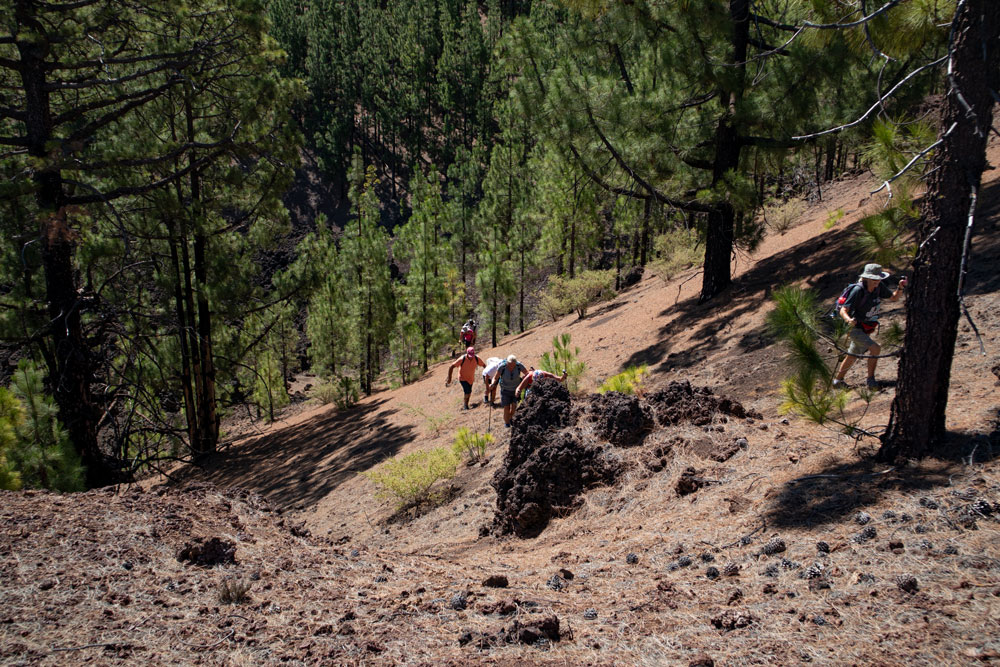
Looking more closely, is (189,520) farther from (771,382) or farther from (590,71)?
(590,71)

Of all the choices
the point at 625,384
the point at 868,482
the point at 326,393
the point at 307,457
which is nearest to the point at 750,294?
the point at 625,384

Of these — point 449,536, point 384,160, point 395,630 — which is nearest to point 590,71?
point 449,536

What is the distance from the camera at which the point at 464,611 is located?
3373mm

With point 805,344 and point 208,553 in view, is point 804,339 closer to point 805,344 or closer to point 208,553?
point 805,344

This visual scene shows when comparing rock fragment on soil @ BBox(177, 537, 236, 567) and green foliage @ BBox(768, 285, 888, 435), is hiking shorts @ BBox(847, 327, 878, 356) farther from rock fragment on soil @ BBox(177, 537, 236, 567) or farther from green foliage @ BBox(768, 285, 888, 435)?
rock fragment on soil @ BBox(177, 537, 236, 567)

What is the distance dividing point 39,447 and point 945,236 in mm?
8923

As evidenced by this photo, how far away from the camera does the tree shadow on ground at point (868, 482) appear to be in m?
3.80

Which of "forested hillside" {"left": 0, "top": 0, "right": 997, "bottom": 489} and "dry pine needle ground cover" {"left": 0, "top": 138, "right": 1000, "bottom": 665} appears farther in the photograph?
"forested hillside" {"left": 0, "top": 0, "right": 997, "bottom": 489}

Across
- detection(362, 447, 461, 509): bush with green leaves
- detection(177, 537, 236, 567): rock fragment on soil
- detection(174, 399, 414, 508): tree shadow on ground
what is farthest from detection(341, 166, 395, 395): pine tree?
detection(177, 537, 236, 567): rock fragment on soil

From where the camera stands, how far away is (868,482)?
4035 mm

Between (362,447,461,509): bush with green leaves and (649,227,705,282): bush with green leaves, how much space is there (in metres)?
10.1

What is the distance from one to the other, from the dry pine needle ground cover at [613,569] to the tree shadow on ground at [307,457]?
4345mm

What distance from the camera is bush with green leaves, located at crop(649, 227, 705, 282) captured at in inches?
624

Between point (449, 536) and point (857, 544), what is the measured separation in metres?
4.05
